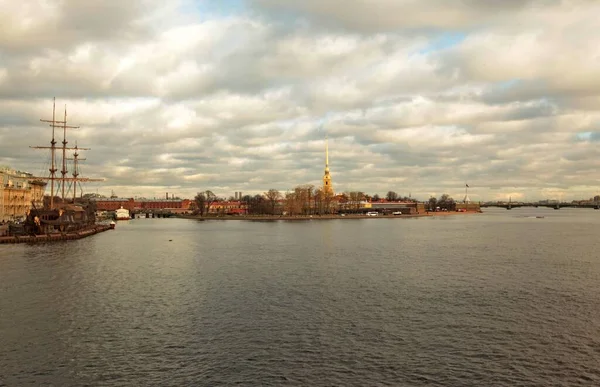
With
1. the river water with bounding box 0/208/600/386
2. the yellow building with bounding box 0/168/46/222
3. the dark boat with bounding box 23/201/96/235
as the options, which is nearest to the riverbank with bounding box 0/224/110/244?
the dark boat with bounding box 23/201/96/235

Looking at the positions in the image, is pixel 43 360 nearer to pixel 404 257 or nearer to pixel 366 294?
pixel 366 294

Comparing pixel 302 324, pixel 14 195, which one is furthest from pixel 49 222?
pixel 302 324

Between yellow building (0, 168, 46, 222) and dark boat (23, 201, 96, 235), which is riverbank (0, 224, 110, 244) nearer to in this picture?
dark boat (23, 201, 96, 235)

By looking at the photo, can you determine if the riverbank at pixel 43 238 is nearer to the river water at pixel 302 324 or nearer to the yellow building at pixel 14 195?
the river water at pixel 302 324

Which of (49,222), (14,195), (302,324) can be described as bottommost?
(302,324)

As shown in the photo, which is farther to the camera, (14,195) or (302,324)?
(14,195)

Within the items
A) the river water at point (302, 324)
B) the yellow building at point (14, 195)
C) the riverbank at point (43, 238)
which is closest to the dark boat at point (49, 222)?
the riverbank at point (43, 238)

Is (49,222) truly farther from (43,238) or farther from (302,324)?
(302,324)

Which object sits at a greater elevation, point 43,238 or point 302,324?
point 43,238

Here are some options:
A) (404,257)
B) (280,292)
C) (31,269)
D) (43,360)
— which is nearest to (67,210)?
(31,269)
